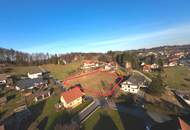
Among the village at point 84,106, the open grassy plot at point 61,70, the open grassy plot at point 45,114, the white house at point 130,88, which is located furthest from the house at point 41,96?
the open grassy plot at point 61,70

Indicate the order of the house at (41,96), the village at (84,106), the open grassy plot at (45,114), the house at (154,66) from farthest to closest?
the house at (154,66), the house at (41,96), the open grassy plot at (45,114), the village at (84,106)

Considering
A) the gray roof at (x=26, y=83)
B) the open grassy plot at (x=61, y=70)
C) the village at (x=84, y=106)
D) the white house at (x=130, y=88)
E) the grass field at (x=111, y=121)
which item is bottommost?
the grass field at (x=111, y=121)

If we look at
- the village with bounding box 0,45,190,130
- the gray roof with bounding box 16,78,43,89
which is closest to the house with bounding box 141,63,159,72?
the village with bounding box 0,45,190,130

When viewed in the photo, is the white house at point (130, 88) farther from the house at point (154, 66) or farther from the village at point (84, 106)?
the house at point (154, 66)

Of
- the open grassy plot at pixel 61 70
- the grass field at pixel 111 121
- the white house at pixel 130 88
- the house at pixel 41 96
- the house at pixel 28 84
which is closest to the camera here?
the grass field at pixel 111 121

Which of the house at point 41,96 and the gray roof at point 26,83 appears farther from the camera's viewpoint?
the gray roof at point 26,83

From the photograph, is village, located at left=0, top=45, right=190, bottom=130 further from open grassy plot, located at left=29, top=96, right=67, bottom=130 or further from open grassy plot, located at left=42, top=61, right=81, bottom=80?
open grassy plot, located at left=42, top=61, right=81, bottom=80

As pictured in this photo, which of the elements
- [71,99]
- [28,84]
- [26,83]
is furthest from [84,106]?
[26,83]

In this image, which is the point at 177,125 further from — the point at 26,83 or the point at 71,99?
the point at 26,83

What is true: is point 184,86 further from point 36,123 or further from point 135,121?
point 36,123

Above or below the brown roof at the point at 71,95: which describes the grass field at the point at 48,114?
below
